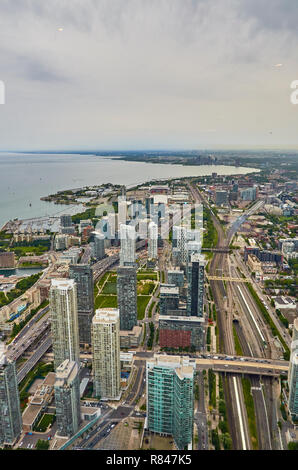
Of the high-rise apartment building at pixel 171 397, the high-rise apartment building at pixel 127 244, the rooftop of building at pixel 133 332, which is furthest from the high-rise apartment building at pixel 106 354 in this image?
the high-rise apartment building at pixel 127 244

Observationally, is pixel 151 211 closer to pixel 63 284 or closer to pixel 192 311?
pixel 192 311

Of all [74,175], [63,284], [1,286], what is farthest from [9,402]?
[74,175]

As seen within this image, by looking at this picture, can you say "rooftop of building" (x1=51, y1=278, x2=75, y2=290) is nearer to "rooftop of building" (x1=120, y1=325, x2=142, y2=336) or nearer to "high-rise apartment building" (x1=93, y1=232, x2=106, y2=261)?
"rooftop of building" (x1=120, y1=325, x2=142, y2=336)

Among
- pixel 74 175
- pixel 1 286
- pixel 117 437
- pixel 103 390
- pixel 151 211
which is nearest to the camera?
pixel 117 437

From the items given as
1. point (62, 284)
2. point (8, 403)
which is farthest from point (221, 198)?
point (8, 403)

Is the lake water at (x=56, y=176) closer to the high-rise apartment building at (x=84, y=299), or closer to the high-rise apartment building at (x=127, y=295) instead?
the high-rise apartment building at (x=84, y=299)
